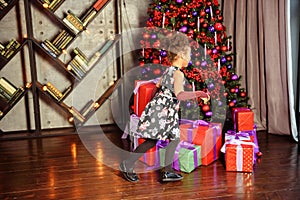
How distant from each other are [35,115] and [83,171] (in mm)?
1365

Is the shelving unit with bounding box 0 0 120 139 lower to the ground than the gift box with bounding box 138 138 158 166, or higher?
higher

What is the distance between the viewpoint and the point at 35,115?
3.69 m

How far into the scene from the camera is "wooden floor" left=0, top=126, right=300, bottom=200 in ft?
7.20

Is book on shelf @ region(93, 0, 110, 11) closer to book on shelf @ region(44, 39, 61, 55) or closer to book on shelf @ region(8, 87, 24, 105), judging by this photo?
book on shelf @ region(44, 39, 61, 55)

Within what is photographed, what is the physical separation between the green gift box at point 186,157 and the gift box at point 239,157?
0.24m

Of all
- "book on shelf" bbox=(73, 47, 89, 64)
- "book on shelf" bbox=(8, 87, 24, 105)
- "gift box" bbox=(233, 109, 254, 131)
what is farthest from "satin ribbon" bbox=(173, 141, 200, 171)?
"book on shelf" bbox=(8, 87, 24, 105)

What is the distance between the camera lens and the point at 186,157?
2.53 m

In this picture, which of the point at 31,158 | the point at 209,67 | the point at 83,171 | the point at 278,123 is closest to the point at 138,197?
the point at 83,171

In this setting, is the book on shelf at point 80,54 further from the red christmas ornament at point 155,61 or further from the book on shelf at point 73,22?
the red christmas ornament at point 155,61

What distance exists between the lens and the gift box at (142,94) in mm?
2729

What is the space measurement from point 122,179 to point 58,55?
1903mm

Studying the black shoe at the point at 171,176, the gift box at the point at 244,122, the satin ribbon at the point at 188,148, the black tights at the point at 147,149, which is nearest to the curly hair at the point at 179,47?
the black tights at the point at 147,149

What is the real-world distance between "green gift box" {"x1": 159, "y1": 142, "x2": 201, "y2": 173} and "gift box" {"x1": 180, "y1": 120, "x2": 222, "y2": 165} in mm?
57

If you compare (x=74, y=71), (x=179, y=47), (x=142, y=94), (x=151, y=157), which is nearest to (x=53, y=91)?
(x=74, y=71)
